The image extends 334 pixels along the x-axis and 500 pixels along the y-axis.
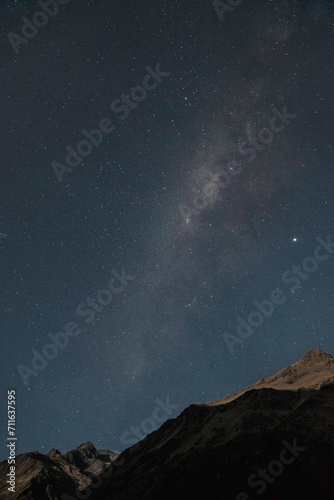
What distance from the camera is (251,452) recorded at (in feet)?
100

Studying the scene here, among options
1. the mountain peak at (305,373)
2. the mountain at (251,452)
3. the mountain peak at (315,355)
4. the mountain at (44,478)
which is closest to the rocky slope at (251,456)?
the mountain at (251,452)

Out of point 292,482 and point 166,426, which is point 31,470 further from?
point 292,482

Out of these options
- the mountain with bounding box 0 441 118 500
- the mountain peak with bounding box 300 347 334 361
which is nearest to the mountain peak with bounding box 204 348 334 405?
the mountain peak with bounding box 300 347 334 361

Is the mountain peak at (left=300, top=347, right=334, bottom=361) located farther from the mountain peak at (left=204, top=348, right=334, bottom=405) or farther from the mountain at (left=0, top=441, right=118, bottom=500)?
the mountain at (left=0, top=441, right=118, bottom=500)

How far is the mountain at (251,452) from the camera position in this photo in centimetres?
2733

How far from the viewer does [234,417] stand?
38688 millimetres

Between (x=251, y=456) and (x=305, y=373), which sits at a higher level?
(x=251, y=456)

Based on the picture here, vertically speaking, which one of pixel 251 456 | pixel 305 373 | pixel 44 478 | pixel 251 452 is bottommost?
pixel 305 373

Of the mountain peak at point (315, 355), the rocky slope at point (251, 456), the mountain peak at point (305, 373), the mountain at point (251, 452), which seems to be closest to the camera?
the rocky slope at point (251, 456)

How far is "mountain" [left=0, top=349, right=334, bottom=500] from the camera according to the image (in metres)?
27.3

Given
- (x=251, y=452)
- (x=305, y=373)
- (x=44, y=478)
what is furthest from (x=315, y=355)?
(x=44, y=478)

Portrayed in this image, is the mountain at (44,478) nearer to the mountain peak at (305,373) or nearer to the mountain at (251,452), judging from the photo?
the mountain at (251,452)

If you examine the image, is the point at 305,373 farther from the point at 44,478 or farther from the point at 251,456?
the point at 44,478

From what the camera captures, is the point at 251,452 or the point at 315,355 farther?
the point at 315,355
